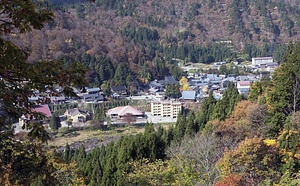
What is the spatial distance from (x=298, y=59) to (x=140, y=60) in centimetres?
2521

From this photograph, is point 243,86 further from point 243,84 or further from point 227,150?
point 227,150

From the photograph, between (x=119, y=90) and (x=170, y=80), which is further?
(x=170, y=80)

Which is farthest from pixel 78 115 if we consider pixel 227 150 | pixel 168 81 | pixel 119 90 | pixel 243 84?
pixel 227 150

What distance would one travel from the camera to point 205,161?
771 cm

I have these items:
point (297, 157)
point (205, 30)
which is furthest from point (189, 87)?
point (205, 30)

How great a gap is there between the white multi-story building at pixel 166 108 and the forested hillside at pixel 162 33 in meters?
7.80

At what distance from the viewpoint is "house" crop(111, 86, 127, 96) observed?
27.8 meters

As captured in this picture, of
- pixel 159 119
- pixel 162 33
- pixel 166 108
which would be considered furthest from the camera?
pixel 162 33

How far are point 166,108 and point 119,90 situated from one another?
630 centimetres

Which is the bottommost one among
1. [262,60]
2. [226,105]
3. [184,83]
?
[184,83]

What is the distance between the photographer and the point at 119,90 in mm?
28094

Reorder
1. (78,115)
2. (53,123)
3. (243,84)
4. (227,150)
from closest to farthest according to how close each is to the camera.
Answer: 1. (227,150)
2. (53,123)
3. (78,115)
4. (243,84)

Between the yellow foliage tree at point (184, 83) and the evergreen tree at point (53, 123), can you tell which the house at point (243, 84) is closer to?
the yellow foliage tree at point (184, 83)

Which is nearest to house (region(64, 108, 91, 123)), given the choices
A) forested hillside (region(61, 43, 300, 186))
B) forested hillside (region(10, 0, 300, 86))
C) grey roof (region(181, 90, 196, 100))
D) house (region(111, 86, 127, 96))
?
house (region(111, 86, 127, 96))
